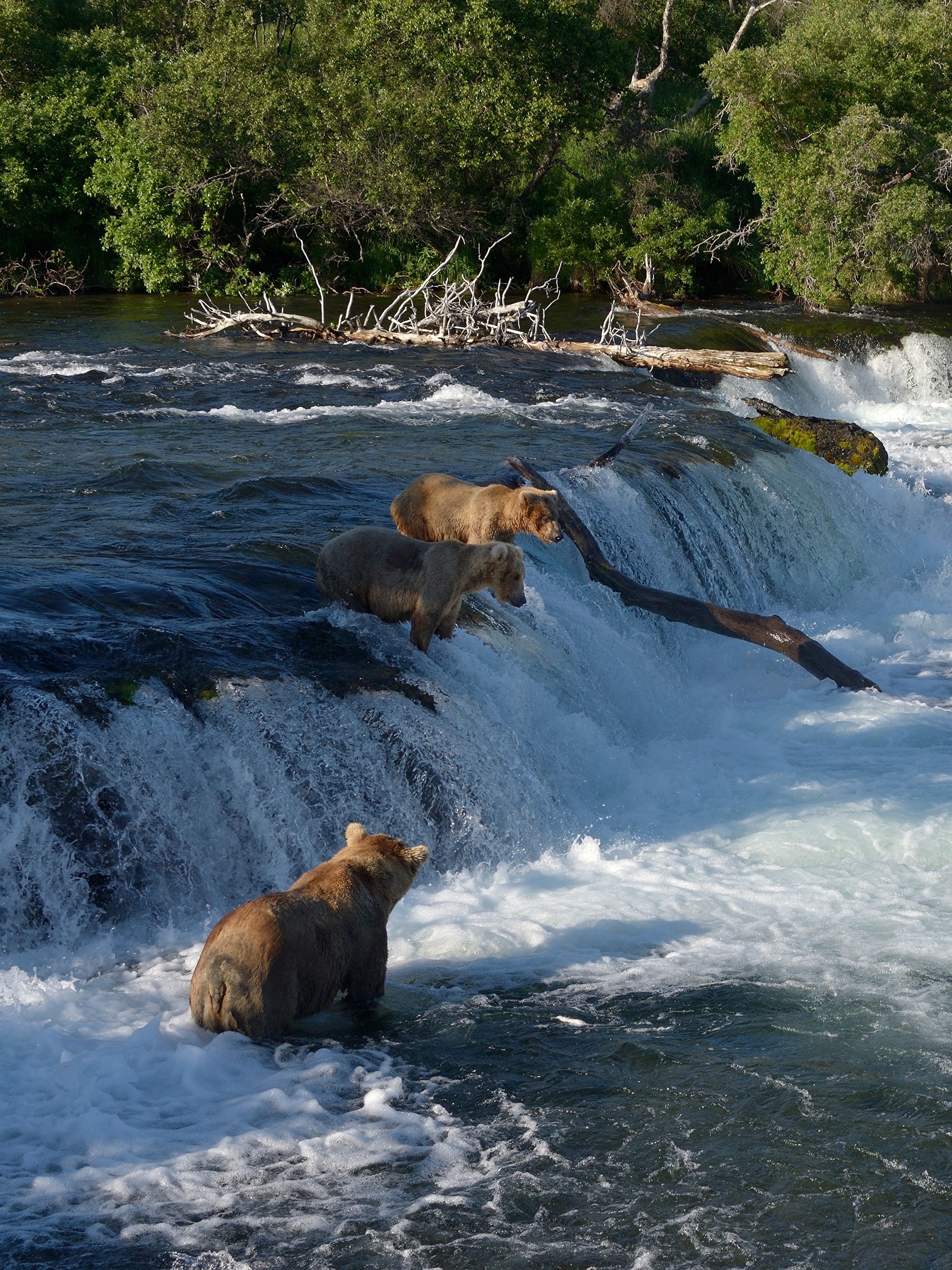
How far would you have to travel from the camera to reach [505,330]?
73.3 ft

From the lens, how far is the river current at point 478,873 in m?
4.93

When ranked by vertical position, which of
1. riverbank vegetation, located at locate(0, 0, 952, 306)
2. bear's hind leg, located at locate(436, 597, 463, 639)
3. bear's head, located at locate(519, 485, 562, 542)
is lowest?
bear's hind leg, located at locate(436, 597, 463, 639)

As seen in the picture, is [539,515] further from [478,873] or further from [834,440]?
[834,440]

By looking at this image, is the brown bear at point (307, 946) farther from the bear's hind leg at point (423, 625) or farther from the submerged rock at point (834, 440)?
the submerged rock at point (834, 440)

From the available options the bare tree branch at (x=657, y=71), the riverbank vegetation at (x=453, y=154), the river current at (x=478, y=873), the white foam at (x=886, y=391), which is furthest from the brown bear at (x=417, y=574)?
the bare tree branch at (x=657, y=71)

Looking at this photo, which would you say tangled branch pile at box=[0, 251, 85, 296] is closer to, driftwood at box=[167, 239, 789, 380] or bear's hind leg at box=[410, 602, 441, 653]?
driftwood at box=[167, 239, 789, 380]

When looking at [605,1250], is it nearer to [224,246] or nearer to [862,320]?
[862,320]

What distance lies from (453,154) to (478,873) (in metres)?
23.0

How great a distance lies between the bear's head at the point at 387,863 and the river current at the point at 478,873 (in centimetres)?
66

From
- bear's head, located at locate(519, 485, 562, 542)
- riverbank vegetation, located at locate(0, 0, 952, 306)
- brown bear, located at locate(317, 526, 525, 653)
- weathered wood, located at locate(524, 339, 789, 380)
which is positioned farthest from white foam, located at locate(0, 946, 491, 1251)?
riverbank vegetation, located at locate(0, 0, 952, 306)

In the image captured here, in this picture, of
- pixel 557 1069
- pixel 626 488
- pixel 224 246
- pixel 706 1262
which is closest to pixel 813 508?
pixel 626 488

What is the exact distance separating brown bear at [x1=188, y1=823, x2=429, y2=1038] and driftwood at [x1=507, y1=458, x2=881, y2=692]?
212 inches

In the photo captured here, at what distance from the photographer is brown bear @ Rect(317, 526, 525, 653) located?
8.77 meters

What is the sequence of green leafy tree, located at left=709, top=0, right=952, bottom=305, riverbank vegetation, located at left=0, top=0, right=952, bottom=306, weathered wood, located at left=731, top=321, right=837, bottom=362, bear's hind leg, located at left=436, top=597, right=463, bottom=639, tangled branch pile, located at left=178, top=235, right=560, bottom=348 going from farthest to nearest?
riverbank vegetation, located at left=0, top=0, right=952, bottom=306 < green leafy tree, located at left=709, top=0, right=952, bottom=305 < weathered wood, located at left=731, top=321, right=837, bottom=362 < tangled branch pile, located at left=178, top=235, right=560, bottom=348 < bear's hind leg, located at left=436, top=597, right=463, bottom=639
